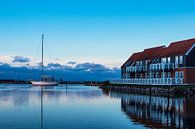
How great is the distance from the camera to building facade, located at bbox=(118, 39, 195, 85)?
58569 millimetres

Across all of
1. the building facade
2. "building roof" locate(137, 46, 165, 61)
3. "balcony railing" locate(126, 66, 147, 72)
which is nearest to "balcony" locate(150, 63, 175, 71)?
the building facade

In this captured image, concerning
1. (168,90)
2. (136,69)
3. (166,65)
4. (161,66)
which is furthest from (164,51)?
(168,90)

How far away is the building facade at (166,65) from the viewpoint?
192 ft

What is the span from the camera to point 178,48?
65.4 metres

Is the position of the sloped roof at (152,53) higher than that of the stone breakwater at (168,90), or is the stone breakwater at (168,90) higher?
the sloped roof at (152,53)

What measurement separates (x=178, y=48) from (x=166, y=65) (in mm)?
3868

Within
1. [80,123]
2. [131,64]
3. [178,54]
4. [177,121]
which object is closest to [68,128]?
[80,123]

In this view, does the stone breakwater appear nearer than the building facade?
Yes

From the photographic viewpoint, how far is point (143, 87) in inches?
2534

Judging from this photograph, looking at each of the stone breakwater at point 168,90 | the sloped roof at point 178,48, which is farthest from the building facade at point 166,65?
the stone breakwater at point 168,90

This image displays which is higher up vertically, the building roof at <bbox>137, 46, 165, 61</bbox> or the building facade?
the building roof at <bbox>137, 46, 165, 61</bbox>

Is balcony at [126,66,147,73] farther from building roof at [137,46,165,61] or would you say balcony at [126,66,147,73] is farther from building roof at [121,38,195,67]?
building roof at [137,46,165,61]

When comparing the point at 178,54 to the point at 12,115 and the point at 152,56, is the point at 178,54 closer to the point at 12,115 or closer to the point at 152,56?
the point at 152,56

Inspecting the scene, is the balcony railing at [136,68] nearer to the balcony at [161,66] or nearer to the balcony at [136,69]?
the balcony at [136,69]
